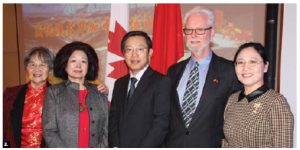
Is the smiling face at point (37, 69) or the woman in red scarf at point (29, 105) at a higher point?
the smiling face at point (37, 69)

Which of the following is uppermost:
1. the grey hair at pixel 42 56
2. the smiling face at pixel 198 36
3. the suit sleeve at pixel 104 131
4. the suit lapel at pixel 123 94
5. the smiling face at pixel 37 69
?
the smiling face at pixel 198 36

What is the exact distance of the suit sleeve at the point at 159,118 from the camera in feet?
7.47

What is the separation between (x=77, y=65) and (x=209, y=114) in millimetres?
973

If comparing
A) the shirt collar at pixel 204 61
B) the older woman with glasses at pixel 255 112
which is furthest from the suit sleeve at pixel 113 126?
the older woman with glasses at pixel 255 112

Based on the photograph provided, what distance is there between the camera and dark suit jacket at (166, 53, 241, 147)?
2.27 meters

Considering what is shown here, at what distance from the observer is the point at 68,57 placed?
241cm

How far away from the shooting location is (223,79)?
2334 millimetres

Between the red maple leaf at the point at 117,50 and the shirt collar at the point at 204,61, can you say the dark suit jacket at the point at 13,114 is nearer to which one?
the red maple leaf at the point at 117,50

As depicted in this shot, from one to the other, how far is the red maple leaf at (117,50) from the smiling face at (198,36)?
49.0 inches

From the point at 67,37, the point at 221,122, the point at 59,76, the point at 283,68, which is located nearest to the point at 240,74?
the point at 221,122

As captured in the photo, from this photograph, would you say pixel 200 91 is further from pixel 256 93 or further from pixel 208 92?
pixel 256 93

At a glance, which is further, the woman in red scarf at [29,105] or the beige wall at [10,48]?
the beige wall at [10,48]

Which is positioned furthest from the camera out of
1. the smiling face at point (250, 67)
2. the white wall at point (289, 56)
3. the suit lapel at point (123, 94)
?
the white wall at point (289, 56)

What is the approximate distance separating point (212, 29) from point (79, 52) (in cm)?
97
